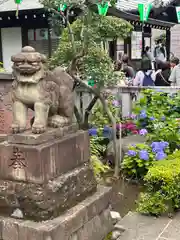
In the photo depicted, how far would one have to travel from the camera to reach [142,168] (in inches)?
256

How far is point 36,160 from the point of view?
11.6 ft

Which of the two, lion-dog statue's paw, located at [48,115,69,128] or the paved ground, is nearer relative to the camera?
lion-dog statue's paw, located at [48,115,69,128]

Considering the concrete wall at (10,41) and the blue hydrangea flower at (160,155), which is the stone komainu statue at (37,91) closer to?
the blue hydrangea flower at (160,155)

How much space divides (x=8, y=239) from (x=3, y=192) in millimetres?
472

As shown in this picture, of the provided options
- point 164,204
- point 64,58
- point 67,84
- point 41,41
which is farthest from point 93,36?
point 41,41

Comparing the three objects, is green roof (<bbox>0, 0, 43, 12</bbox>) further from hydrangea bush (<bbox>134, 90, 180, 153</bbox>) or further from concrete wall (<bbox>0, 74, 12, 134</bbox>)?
hydrangea bush (<bbox>134, 90, 180, 153</bbox>)

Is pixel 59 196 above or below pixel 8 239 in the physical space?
above

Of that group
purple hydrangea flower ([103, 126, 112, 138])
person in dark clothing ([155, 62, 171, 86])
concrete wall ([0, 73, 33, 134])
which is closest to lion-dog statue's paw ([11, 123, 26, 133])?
concrete wall ([0, 73, 33, 134])

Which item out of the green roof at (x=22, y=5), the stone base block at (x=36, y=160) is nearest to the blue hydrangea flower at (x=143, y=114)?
the stone base block at (x=36, y=160)

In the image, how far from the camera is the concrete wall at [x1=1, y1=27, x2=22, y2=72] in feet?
47.0

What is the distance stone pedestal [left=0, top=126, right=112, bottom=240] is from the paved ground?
1.79ft

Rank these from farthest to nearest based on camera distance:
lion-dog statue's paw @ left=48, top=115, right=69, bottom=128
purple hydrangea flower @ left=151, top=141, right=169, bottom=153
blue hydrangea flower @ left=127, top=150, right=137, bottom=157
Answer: blue hydrangea flower @ left=127, top=150, right=137, bottom=157
purple hydrangea flower @ left=151, top=141, right=169, bottom=153
lion-dog statue's paw @ left=48, top=115, right=69, bottom=128

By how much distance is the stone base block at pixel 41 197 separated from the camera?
3594mm

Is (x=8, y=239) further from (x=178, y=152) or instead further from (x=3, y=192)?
(x=178, y=152)
